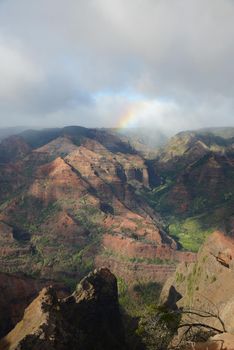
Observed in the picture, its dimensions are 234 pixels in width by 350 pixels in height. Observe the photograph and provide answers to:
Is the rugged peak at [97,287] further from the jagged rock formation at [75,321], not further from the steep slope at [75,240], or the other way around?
the steep slope at [75,240]

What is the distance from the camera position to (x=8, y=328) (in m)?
83.2

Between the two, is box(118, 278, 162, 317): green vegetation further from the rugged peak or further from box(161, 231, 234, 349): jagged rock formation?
the rugged peak

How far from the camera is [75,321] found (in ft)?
234

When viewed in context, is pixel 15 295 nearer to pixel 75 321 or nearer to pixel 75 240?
pixel 75 321

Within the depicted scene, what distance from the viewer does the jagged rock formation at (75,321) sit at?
58312mm

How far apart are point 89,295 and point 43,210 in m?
122

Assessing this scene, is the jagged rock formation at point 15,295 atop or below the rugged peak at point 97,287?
below

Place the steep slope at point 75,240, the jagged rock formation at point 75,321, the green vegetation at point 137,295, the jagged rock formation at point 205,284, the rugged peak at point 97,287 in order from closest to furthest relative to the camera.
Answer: the jagged rock formation at point 75,321, the jagged rock formation at point 205,284, the rugged peak at point 97,287, the green vegetation at point 137,295, the steep slope at point 75,240

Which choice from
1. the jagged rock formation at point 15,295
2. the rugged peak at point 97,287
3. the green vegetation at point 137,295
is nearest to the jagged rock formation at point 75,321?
the rugged peak at point 97,287

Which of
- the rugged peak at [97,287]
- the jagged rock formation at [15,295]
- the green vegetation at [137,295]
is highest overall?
the rugged peak at [97,287]

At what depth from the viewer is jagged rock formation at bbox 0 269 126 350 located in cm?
5831

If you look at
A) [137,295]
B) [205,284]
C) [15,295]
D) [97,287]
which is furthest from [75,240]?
[97,287]

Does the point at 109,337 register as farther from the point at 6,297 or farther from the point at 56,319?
the point at 6,297

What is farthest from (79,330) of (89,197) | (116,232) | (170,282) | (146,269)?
(89,197)
